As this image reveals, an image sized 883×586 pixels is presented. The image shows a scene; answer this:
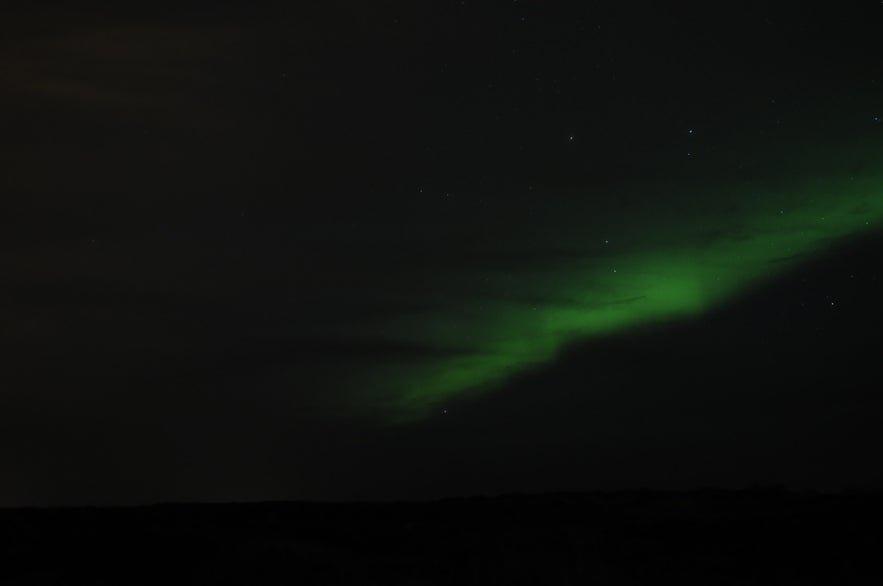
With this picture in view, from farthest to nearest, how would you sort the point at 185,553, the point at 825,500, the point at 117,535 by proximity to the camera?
1. the point at 825,500
2. the point at 117,535
3. the point at 185,553

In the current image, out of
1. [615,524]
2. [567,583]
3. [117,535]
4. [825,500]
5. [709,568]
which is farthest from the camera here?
[825,500]

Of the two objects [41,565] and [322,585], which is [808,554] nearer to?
[322,585]

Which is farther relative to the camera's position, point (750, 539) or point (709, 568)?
point (750, 539)

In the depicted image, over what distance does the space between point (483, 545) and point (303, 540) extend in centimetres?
377

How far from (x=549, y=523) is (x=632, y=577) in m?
4.36

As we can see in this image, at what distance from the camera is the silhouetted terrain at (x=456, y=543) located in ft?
56.9

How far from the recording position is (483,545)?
756 inches

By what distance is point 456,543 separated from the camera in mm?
19594

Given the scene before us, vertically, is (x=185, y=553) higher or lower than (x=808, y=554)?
higher

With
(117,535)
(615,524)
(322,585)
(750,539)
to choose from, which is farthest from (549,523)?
(117,535)

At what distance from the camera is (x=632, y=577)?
17.1m

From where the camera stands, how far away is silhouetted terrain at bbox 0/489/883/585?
17344mm

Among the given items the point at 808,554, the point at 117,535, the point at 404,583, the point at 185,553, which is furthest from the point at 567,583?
the point at 117,535

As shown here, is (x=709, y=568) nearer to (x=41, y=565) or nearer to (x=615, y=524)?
(x=615, y=524)
